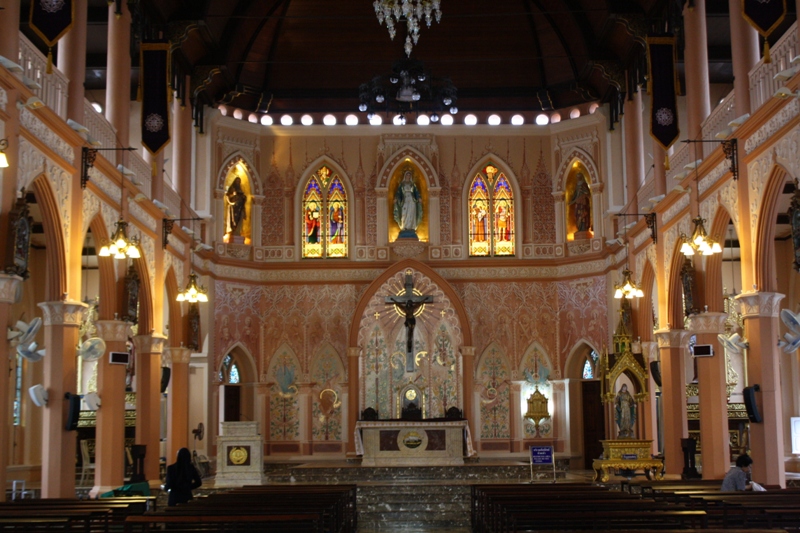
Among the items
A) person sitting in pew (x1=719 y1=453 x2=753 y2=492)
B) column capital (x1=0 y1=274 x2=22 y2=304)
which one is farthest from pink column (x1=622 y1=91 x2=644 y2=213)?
column capital (x1=0 y1=274 x2=22 y2=304)

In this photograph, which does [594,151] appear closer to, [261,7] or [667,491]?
[261,7]

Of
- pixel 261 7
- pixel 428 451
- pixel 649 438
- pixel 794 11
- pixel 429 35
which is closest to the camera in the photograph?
pixel 794 11

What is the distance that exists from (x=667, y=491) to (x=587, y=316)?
1508 centimetres

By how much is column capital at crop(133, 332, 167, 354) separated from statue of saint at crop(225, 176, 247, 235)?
26.4 ft

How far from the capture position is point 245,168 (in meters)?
33.1

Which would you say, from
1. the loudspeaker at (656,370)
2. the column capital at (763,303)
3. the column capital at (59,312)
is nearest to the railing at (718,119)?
the column capital at (763,303)

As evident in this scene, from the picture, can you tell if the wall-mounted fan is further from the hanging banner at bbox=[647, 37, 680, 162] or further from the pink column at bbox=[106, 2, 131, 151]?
the hanging banner at bbox=[647, 37, 680, 162]

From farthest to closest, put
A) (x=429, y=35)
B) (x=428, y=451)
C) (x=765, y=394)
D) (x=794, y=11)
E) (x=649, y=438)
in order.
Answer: (x=429, y=35) → (x=428, y=451) → (x=649, y=438) → (x=765, y=394) → (x=794, y=11)

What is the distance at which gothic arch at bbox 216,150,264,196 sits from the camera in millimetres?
32188

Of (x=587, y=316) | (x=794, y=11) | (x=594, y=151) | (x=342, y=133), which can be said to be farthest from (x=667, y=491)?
(x=342, y=133)

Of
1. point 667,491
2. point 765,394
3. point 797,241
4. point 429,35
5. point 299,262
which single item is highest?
point 429,35

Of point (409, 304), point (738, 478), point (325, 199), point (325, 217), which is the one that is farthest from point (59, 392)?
point (325, 199)

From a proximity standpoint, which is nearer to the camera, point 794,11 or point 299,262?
point 794,11

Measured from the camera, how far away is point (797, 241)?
15.3m
